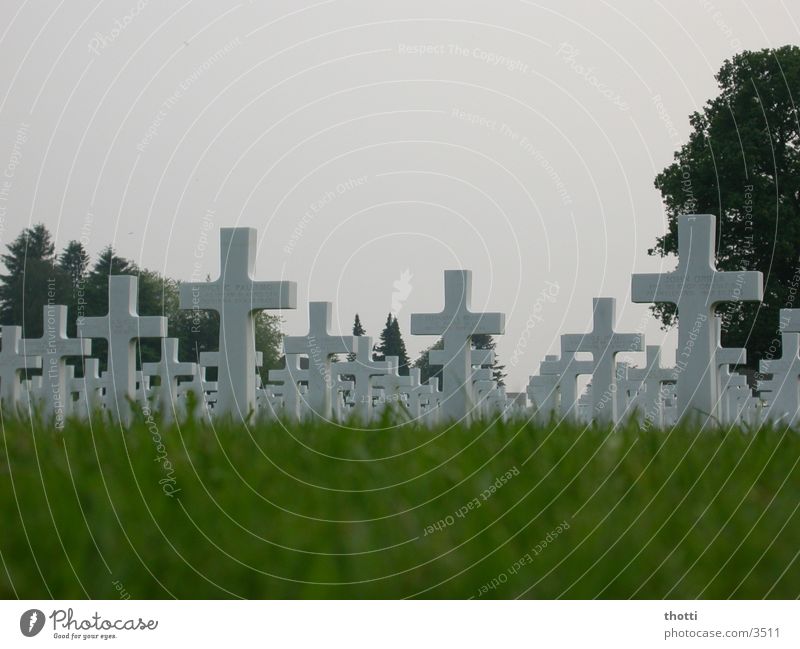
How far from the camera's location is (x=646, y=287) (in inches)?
446

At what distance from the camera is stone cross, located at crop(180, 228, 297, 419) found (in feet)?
32.2

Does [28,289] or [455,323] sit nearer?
[455,323]

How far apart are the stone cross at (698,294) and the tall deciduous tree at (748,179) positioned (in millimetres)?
12351

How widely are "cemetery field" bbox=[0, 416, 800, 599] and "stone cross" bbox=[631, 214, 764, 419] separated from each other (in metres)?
6.18

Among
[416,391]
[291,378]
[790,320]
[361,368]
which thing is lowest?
[416,391]

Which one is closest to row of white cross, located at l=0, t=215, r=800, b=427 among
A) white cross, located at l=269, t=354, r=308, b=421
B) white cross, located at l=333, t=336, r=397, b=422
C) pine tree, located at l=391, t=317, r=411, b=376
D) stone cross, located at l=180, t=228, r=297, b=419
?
stone cross, located at l=180, t=228, r=297, b=419

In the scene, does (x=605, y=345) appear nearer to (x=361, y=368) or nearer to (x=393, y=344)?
(x=361, y=368)

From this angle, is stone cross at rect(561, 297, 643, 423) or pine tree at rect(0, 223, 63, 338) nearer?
stone cross at rect(561, 297, 643, 423)

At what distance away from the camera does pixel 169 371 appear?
1911 cm

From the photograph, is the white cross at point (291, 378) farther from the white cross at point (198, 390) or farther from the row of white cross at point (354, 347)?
the white cross at point (198, 390)

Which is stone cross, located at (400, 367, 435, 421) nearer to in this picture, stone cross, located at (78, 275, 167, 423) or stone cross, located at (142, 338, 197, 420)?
stone cross, located at (142, 338, 197, 420)

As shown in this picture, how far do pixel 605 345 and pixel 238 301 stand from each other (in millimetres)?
6717

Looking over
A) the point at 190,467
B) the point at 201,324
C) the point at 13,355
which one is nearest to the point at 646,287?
the point at 190,467

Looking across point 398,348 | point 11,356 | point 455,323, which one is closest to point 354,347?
point 455,323
